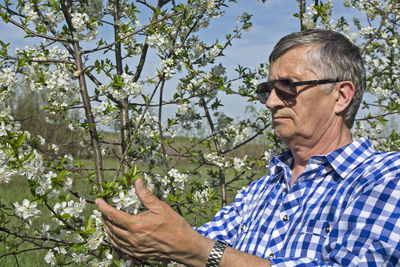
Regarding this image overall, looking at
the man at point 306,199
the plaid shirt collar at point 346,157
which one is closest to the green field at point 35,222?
the man at point 306,199

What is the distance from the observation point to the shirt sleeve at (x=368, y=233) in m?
1.30

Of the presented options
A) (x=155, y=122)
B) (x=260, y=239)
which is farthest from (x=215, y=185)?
(x=260, y=239)

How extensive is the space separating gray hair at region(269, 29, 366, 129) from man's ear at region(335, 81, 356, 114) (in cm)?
2

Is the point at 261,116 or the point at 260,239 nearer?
the point at 260,239

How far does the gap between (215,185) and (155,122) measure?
39.8 inches

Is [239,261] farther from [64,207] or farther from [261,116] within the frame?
[261,116]

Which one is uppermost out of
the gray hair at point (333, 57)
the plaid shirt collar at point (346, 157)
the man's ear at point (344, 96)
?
the gray hair at point (333, 57)

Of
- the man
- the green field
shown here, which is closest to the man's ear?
the man

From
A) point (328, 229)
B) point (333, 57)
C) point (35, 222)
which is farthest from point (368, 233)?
point (35, 222)

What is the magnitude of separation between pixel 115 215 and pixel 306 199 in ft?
2.72

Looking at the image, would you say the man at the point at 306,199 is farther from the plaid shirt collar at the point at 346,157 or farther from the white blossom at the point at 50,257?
the white blossom at the point at 50,257

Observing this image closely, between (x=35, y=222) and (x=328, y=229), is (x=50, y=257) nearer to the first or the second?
(x=328, y=229)

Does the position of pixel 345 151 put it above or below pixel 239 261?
above

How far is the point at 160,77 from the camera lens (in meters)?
3.31
